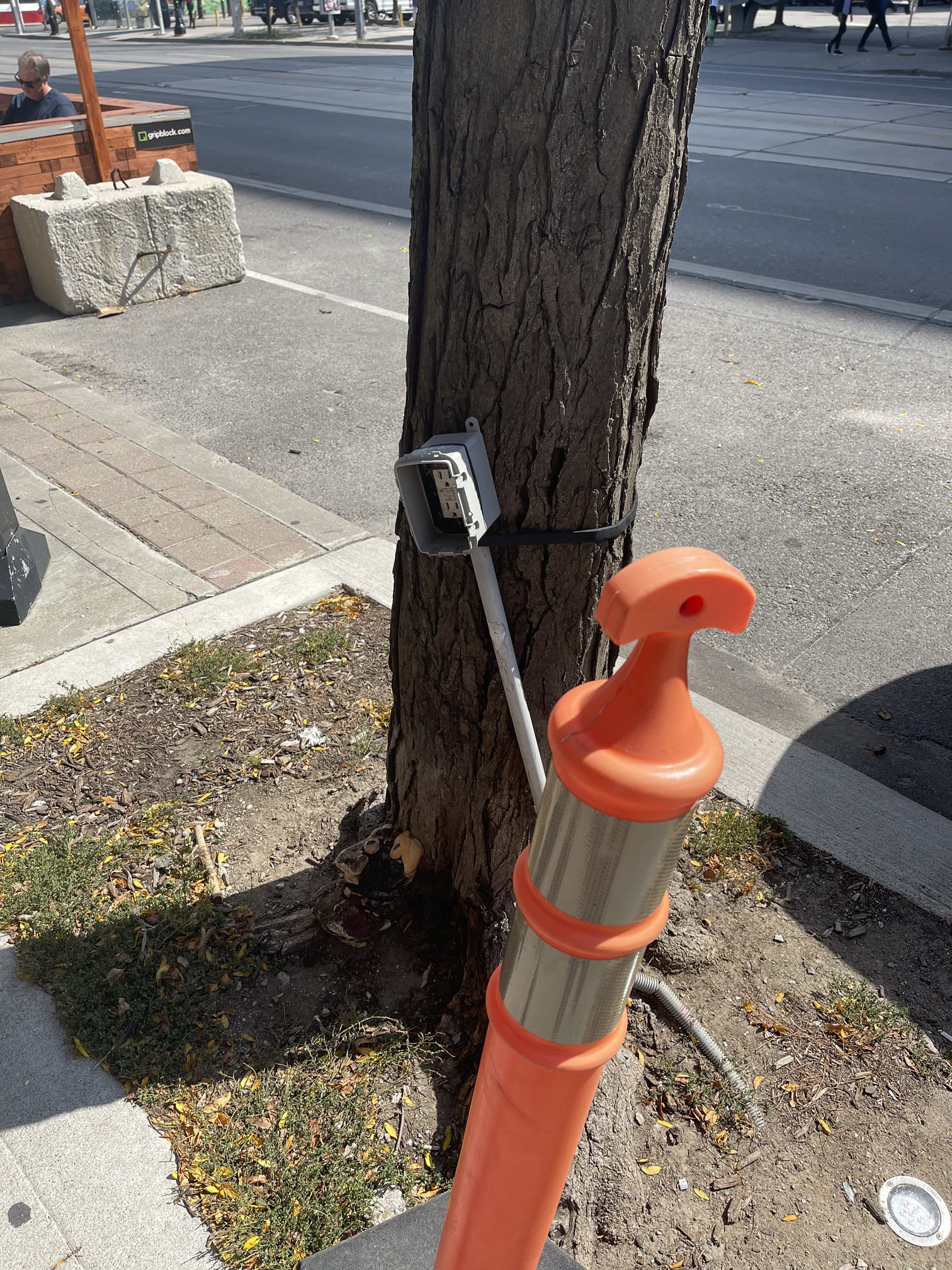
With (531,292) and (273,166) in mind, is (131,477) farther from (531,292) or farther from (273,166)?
(273,166)

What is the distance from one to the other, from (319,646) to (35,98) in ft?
26.0

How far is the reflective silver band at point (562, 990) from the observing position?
111cm

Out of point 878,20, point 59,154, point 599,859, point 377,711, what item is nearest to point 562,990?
point 599,859

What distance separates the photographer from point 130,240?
855 cm

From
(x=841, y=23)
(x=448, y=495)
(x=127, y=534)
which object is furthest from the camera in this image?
(x=841, y=23)

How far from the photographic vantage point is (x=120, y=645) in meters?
4.18

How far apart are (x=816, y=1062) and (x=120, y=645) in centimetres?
303

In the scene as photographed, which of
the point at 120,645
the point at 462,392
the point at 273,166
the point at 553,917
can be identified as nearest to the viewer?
the point at 553,917

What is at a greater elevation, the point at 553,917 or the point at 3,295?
the point at 553,917

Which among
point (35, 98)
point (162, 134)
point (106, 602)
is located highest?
point (35, 98)

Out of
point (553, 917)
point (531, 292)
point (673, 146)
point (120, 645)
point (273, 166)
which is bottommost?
point (273, 166)

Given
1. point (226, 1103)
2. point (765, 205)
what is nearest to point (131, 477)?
point (226, 1103)

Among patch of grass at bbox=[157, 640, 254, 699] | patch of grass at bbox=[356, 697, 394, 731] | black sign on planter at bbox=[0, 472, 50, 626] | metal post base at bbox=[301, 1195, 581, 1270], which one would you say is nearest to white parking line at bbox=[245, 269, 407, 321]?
black sign on planter at bbox=[0, 472, 50, 626]

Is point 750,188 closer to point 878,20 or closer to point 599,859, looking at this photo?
point 599,859
